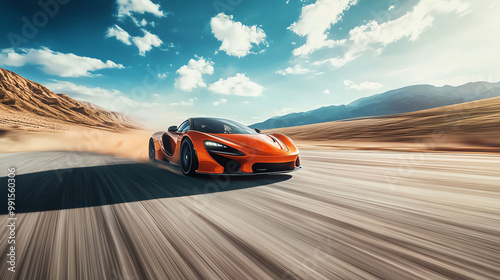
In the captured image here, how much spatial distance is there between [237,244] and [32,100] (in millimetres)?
136126

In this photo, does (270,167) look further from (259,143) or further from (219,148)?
(219,148)

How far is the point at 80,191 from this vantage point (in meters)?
2.97

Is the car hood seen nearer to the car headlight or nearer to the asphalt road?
the car headlight

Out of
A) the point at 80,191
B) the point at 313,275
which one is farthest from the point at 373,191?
the point at 80,191

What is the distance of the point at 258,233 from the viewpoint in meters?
1.66

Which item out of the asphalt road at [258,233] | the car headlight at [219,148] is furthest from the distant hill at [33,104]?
the asphalt road at [258,233]

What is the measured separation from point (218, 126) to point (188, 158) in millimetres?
981

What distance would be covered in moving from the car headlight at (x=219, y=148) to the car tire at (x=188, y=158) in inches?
12.4

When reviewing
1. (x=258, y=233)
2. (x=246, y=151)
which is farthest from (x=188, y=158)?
(x=258, y=233)

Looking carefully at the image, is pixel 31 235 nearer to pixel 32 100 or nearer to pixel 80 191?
pixel 80 191

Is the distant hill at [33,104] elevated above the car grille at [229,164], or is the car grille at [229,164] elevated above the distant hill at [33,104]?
the distant hill at [33,104]

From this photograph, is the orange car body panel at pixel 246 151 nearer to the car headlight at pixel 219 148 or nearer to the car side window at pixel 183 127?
the car headlight at pixel 219 148

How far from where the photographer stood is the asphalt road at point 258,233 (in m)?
1.20

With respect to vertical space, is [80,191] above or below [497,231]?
above
